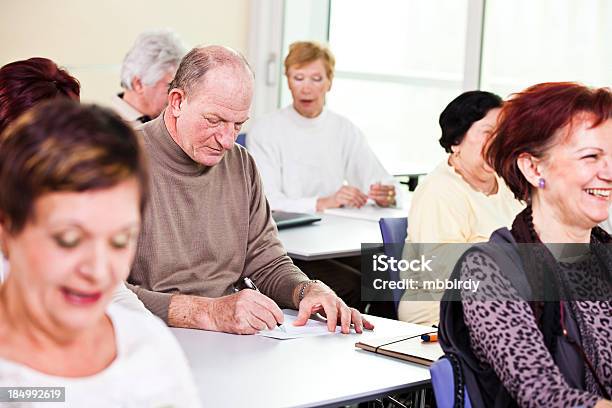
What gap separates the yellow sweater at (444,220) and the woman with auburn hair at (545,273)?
1.05 m

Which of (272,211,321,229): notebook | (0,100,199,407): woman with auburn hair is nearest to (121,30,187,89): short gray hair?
(272,211,321,229): notebook

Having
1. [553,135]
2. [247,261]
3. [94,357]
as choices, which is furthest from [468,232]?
[94,357]

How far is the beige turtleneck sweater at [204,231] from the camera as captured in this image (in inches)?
108

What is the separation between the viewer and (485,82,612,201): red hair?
2.17m

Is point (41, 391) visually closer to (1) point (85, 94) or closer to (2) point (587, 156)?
(2) point (587, 156)

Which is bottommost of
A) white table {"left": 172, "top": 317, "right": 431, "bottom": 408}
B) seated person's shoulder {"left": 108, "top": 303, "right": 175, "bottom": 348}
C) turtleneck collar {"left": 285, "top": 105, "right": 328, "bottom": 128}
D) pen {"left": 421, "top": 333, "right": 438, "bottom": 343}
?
white table {"left": 172, "top": 317, "right": 431, "bottom": 408}

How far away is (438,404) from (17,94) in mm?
1188

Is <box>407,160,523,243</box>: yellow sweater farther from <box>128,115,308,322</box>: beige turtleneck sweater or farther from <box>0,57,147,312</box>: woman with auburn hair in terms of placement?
<box>0,57,147,312</box>: woman with auburn hair

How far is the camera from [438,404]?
2037 mm

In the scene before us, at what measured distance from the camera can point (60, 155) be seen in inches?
41.0

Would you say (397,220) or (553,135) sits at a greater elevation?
(553,135)

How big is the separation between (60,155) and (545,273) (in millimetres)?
1341

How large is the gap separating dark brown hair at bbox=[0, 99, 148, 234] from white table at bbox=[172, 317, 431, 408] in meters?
1.03

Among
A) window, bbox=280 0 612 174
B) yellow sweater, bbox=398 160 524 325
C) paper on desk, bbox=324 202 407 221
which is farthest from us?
window, bbox=280 0 612 174
